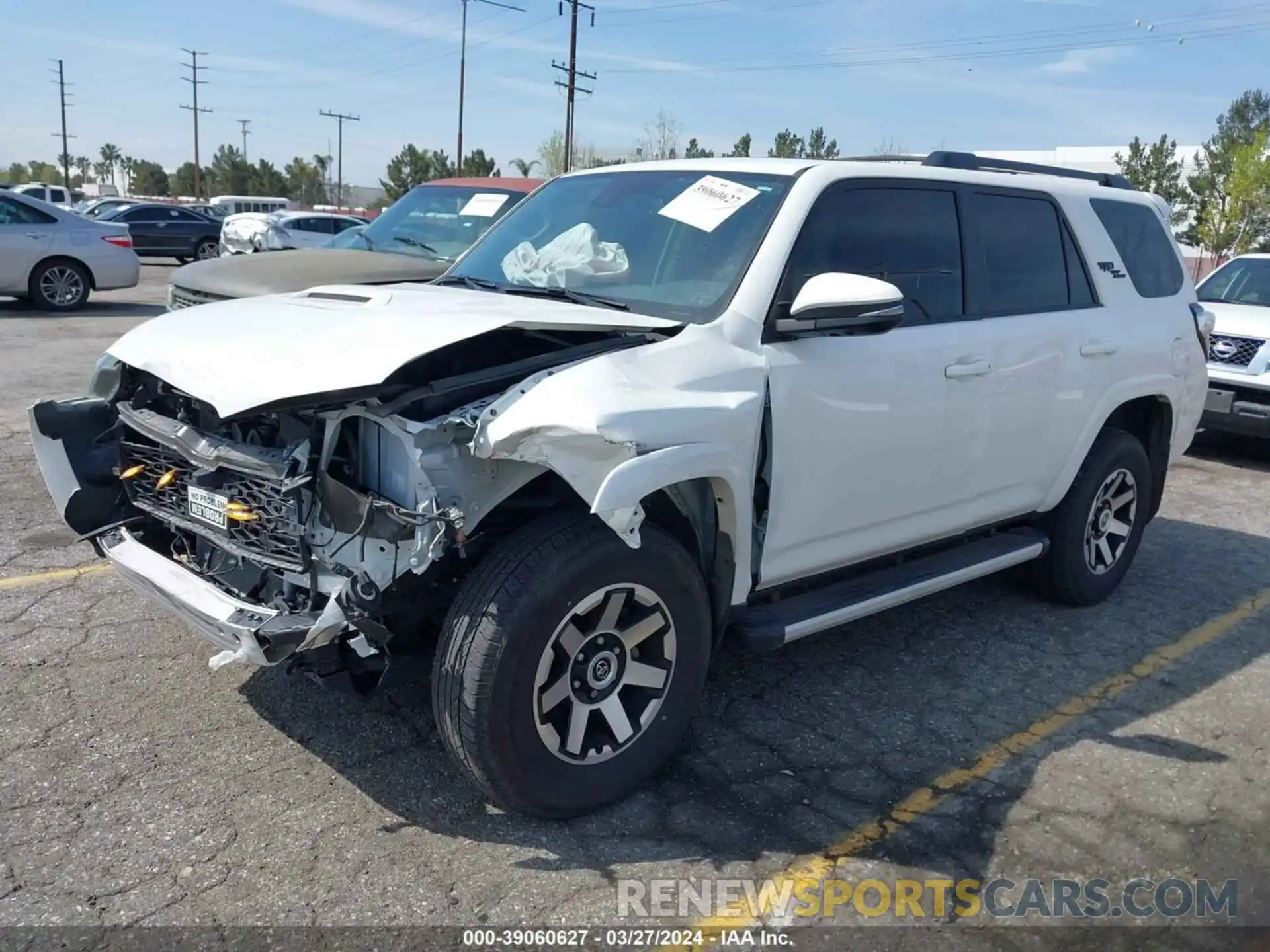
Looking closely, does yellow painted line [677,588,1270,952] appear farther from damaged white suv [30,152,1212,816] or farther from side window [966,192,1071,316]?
side window [966,192,1071,316]

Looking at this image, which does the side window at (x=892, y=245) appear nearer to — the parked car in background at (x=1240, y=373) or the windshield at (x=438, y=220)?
the windshield at (x=438, y=220)

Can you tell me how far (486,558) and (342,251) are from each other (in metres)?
5.34

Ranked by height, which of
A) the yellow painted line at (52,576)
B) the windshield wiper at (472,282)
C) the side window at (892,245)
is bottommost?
the yellow painted line at (52,576)

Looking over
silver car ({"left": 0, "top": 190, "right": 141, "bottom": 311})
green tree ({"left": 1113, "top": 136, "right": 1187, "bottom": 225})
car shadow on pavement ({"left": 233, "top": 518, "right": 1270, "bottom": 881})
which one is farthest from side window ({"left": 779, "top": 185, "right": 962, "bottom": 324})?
green tree ({"left": 1113, "top": 136, "right": 1187, "bottom": 225})

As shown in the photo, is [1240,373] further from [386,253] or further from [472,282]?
[472,282]

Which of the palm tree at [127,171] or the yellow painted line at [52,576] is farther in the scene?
the palm tree at [127,171]

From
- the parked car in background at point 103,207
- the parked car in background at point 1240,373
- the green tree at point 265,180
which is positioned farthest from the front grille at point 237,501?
the green tree at point 265,180

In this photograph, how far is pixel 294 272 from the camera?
6758 mm

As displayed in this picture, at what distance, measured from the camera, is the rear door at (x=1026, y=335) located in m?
4.20

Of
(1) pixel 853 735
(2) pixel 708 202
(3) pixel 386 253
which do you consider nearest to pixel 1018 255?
(2) pixel 708 202

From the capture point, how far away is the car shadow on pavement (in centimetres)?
309

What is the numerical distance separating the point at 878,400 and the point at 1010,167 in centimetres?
191

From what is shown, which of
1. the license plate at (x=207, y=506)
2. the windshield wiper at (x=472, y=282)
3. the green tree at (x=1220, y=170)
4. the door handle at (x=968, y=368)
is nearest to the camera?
the license plate at (x=207, y=506)

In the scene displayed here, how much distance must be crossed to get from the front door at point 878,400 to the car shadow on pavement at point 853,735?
2.03ft
